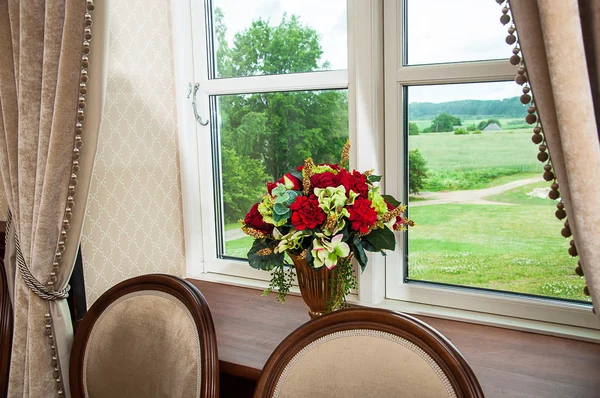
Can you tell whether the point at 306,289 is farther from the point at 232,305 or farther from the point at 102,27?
the point at 102,27

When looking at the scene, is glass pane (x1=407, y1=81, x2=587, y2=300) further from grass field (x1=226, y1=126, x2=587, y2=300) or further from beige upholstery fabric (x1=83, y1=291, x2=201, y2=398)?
beige upholstery fabric (x1=83, y1=291, x2=201, y2=398)

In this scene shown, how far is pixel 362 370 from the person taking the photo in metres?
1.02

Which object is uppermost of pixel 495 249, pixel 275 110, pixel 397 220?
pixel 275 110

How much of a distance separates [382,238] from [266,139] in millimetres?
780

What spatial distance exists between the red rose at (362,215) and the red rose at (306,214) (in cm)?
7

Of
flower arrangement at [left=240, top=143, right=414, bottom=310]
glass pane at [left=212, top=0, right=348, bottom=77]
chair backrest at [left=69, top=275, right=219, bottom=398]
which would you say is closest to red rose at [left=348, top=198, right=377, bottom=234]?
flower arrangement at [left=240, top=143, right=414, bottom=310]

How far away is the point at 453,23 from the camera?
1.59m

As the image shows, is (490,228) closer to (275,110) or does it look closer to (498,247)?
(498,247)

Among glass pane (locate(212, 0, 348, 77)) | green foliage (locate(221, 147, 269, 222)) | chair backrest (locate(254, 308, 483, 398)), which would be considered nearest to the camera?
chair backrest (locate(254, 308, 483, 398))

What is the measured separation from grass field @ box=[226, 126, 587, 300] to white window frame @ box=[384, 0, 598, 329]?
0.11 ft

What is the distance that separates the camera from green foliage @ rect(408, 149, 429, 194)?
1688mm

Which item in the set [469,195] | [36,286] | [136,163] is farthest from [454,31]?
[36,286]

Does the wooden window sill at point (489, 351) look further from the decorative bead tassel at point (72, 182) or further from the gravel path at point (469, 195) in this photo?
the decorative bead tassel at point (72, 182)

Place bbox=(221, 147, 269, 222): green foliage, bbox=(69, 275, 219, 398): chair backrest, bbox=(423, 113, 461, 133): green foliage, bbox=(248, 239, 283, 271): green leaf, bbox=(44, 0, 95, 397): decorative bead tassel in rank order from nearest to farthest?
bbox=(69, 275, 219, 398): chair backrest, bbox=(248, 239, 283, 271): green leaf, bbox=(44, 0, 95, 397): decorative bead tassel, bbox=(423, 113, 461, 133): green foliage, bbox=(221, 147, 269, 222): green foliage
